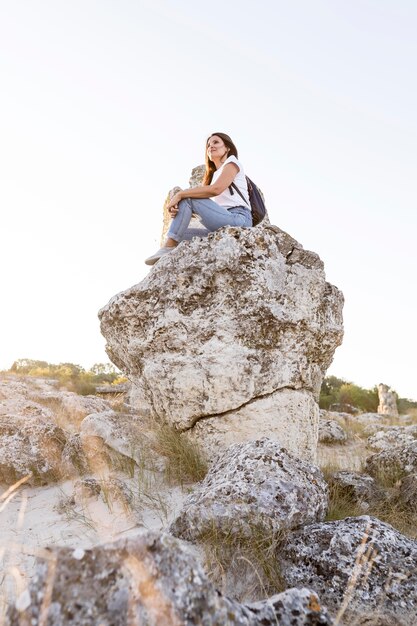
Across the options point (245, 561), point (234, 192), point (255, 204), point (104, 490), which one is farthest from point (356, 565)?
point (255, 204)

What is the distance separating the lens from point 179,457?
4484mm

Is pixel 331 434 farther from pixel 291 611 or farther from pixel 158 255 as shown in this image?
pixel 291 611

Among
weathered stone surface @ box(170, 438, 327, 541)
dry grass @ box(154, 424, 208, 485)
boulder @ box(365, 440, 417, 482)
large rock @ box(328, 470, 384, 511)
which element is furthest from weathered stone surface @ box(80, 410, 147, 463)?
boulder @ box(365, 440, 417, 482)

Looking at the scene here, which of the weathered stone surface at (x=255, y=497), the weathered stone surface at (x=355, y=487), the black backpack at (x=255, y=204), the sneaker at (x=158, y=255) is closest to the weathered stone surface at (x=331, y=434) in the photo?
the weathered stone surface at (x=355, y=487)

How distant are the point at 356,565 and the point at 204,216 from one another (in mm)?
3345

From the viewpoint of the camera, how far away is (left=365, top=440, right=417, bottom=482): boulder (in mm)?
5755

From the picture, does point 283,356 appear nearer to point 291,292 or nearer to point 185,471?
point 291,292

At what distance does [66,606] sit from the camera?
1.63 meters

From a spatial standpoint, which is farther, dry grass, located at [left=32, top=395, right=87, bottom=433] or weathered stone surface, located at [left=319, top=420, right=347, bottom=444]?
weathered stone surface, located at [left=319, top=420, right=347, bottom=444]

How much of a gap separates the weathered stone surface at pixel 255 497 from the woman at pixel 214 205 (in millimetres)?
2300

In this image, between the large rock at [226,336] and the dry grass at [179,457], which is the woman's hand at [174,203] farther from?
the dry grass at [179,457]

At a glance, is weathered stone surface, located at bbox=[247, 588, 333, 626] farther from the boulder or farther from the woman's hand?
the boulder

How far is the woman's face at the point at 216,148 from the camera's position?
5.48 meters

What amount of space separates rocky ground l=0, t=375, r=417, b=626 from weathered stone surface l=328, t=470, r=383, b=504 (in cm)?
1
